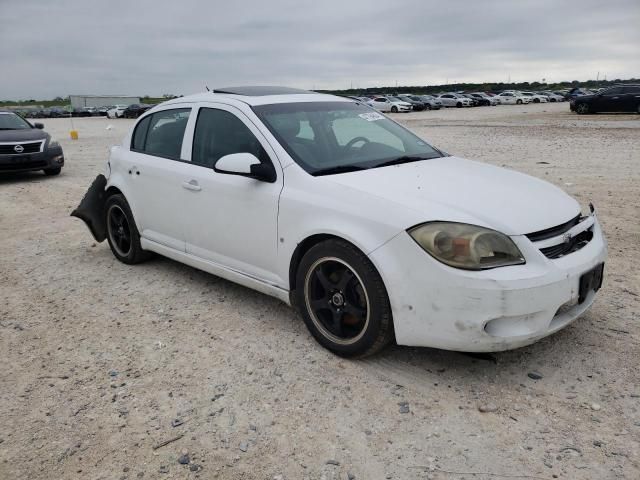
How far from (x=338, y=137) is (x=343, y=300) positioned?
141cm

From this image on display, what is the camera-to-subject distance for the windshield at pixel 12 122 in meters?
11.9

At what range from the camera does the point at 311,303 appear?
3518 mm

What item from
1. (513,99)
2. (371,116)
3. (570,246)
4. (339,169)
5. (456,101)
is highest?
(513,99)

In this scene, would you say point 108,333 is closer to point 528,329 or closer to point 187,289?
point 187,289

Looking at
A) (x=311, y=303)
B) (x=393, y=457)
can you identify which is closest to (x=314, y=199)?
(x=311, y=303)

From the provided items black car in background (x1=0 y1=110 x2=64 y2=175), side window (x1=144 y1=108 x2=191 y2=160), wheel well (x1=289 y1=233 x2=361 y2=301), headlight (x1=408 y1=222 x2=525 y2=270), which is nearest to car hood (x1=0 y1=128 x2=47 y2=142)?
black car in background (x1=0 y1=110 x2=64 y2=175)

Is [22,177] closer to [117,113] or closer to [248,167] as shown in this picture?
[248,167]

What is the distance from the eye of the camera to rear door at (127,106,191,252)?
4.56m

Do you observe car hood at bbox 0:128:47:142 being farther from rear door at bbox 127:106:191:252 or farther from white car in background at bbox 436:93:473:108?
white car in background at bbox 436:93:473:108

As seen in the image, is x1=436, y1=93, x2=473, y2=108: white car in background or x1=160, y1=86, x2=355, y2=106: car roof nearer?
x1=160, y1=86, x2=355, y2=106: car roof

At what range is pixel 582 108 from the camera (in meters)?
28.8

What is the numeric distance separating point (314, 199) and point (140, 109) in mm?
55913

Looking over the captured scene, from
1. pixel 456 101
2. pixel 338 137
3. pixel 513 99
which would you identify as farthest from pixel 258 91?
pixel 513 99

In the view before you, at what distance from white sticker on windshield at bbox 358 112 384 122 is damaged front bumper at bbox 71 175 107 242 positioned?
2.86 metres
